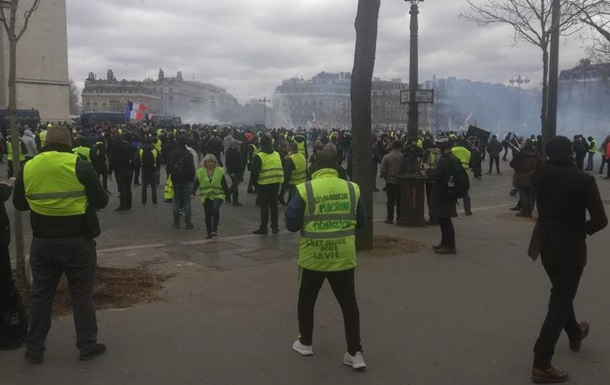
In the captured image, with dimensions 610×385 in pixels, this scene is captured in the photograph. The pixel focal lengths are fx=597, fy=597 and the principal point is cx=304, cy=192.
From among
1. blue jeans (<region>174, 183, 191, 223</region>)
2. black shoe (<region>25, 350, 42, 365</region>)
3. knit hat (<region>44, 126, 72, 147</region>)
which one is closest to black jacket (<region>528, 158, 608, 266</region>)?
knit hat (<region>44, 126, 72, 147</region>)

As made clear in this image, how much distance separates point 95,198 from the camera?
465 cm

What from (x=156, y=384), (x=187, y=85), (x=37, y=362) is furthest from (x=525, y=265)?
(x=187, y=85)

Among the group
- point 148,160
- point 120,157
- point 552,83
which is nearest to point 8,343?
point 120,157

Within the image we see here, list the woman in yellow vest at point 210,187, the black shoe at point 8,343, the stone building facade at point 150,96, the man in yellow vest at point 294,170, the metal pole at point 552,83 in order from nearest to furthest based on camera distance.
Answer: the black shoe at point 8,343 → the woman in yellow vest at point 210,187 → the man in yellow vest at point 294,170 → the metal pole at point 552,83 → the stone building facade at point 150,96

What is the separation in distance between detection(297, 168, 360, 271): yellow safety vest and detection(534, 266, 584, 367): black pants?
4.91 feet

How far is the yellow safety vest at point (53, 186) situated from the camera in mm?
4543

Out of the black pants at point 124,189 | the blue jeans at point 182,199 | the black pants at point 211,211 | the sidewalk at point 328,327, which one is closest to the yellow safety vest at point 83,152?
the black pants at point 124,189

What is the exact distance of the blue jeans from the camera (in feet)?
35.8

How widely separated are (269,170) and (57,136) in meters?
5.92

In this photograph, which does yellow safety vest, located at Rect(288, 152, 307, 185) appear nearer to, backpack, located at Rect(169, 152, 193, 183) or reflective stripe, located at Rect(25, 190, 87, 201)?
backpack, located at Rect(169, 152, 193, 183)

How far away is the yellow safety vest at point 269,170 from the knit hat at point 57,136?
5.80 metres

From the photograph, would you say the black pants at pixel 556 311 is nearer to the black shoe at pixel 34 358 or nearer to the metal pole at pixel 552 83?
the black shoe at pixel 34 358

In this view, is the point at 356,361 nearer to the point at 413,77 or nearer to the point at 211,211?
the point at 211,211

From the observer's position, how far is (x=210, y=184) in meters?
9.89
